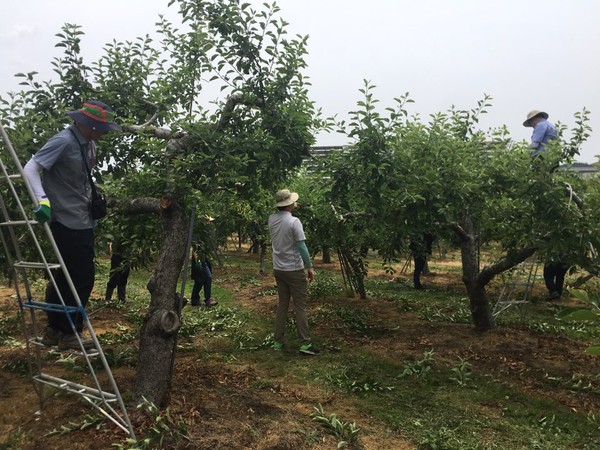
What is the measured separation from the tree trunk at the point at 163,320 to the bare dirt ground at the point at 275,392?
27 centimetres

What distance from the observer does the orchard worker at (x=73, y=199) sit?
387cm

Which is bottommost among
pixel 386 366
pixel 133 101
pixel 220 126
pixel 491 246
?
pixel 386 366

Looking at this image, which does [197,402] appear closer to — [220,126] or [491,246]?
[220,126]

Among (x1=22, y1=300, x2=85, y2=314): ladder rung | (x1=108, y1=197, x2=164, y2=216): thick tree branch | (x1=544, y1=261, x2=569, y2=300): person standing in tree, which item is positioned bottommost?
(x1=544, y1=261, x2=569, y2=300): person standing in tree

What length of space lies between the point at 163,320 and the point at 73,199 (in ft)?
4.05

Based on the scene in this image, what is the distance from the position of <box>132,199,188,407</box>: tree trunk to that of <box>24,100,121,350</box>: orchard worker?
51 centimetres

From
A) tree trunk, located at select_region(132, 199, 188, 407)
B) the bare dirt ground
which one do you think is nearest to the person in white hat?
the bare dirt ground

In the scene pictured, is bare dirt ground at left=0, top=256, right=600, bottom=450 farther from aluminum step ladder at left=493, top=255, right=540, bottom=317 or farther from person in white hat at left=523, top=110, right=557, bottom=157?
person in white hat at left=523, top=110, right=557, bottom=157

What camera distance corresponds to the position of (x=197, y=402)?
4.24 meters

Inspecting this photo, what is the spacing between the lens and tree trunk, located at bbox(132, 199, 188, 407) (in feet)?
13.1

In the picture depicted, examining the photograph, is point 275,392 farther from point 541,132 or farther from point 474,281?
point 541,132

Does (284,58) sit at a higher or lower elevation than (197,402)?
higher

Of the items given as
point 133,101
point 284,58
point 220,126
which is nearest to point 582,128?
point 284,58

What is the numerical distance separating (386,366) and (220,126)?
3.30 m
